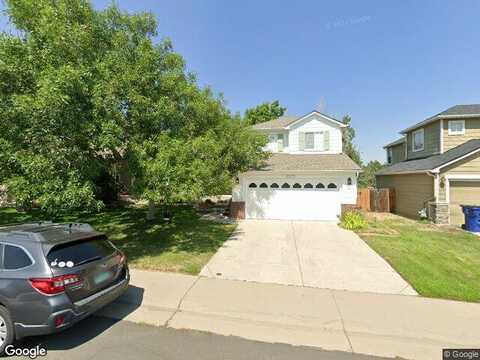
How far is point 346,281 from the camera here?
6.03 m

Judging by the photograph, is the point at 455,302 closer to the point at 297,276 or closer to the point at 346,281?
the point at 346,281

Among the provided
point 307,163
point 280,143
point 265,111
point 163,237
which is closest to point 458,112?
point 307,163

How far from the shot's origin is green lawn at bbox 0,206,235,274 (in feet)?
23.2

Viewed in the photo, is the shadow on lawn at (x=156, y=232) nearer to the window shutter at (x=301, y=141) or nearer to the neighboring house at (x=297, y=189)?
the neighboring house at (x=297, y=189)

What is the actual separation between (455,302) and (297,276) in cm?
305

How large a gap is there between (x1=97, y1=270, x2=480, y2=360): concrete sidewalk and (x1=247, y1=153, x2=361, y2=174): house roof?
349 inches

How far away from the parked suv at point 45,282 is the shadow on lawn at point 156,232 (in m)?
3.49

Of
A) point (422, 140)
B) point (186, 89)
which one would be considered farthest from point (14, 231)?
point (422, 140)

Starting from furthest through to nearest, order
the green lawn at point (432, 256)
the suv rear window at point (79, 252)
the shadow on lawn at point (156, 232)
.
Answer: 1. the shadow on lawn at point (156, 232)
2. the green lawn at point (432, 256)
3. the suv rear window at point (79, 252)

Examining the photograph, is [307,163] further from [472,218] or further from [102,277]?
[102,277]

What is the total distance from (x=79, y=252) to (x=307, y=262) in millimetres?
5611

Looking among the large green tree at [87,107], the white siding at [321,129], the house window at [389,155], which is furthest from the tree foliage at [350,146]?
the large green tree at [87,107]

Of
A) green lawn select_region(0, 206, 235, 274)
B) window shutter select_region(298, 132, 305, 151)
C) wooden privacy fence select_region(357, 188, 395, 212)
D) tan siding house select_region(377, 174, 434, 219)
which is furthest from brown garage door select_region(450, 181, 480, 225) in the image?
green lawn select_region(0, 206, 235, 274)

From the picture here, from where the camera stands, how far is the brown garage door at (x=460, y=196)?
12953 millimetres
